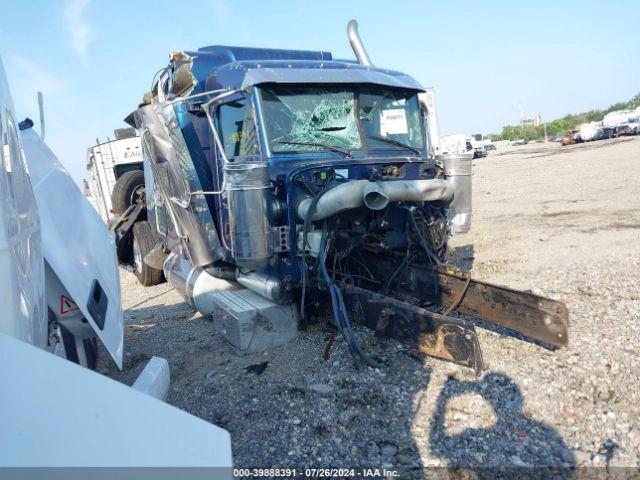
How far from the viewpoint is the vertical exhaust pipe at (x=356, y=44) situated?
6527mm

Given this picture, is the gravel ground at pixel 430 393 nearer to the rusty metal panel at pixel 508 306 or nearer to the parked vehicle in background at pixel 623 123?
the rusty metal panel at pixel 508 306

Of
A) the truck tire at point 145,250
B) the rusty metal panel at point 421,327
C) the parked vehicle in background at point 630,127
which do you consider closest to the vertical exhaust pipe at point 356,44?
the rusty metal panel at point 421,327

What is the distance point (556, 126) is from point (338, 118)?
283ft

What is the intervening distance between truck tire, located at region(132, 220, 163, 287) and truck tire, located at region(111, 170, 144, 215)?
49 centimetres

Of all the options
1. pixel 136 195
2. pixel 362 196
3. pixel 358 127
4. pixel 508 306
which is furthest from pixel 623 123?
pixel 362 196

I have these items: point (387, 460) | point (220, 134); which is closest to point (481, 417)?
point (387, 460)

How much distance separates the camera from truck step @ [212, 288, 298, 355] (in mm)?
4273

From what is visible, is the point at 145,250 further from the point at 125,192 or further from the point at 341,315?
the point at 341,315

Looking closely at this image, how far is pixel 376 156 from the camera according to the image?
183 inches

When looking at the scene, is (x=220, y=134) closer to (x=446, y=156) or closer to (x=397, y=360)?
(x=446, y=156)

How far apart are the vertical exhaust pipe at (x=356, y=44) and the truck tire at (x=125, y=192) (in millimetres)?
4160

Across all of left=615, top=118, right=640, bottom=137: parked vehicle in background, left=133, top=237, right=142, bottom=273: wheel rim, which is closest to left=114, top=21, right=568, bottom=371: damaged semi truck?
left=133, top=237, right=142, bottom=273: wheel rim

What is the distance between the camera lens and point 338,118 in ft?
15.3

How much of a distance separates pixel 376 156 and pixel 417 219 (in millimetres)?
696
